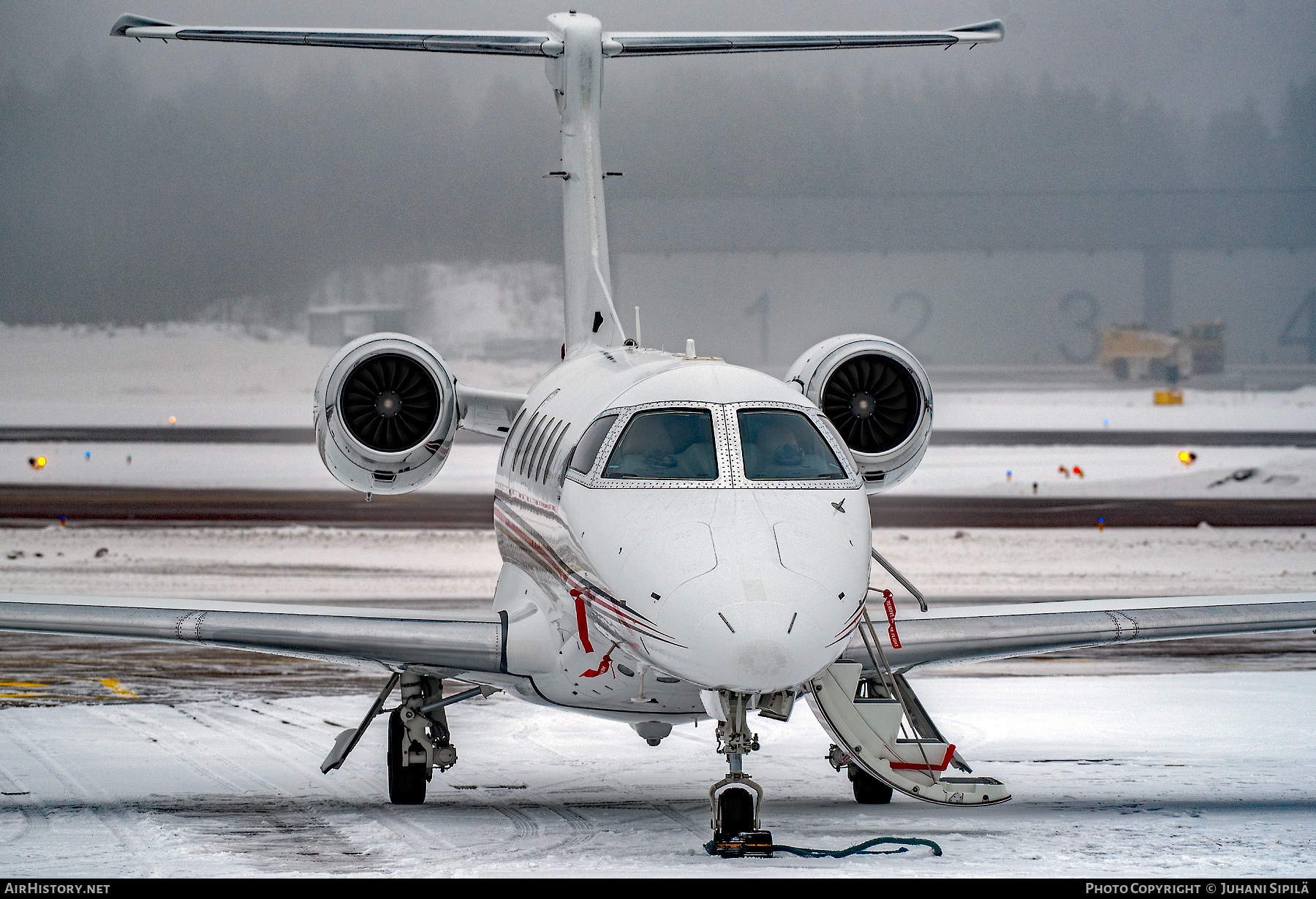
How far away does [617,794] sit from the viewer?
440 inches

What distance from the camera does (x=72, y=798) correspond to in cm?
1082

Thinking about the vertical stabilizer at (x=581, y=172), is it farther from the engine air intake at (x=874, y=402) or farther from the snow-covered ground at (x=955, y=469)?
the snow-covered ground at (x=955, y=469)

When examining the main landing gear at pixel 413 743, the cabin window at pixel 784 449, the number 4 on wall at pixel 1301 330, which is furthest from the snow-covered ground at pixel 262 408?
the cabin window at pixel 784 449

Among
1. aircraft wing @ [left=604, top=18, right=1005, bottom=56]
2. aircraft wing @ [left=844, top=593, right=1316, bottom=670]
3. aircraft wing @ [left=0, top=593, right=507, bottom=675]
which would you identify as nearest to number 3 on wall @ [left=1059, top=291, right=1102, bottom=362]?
aircraft wing @ [left=604, top=18, right=1005, bottom=56]

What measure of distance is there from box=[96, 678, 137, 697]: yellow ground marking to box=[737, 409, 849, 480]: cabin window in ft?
29.9

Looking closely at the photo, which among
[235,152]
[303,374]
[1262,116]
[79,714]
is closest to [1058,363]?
[1262,116]

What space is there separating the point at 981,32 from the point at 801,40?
68.5 inches

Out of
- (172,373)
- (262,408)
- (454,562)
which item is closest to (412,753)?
(454,562)

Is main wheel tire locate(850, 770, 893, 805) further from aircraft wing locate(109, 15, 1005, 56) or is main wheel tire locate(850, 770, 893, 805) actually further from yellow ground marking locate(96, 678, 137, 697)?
yellow ground marking locate(96, 678, 137, 697)

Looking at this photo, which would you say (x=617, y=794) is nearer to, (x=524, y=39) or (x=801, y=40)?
(x=801, y=40)

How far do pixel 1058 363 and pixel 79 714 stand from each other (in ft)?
224

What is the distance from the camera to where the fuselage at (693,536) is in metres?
7.79

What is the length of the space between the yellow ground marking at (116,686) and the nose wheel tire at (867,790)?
26.5 ft

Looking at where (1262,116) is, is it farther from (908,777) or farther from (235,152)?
(908,777)
